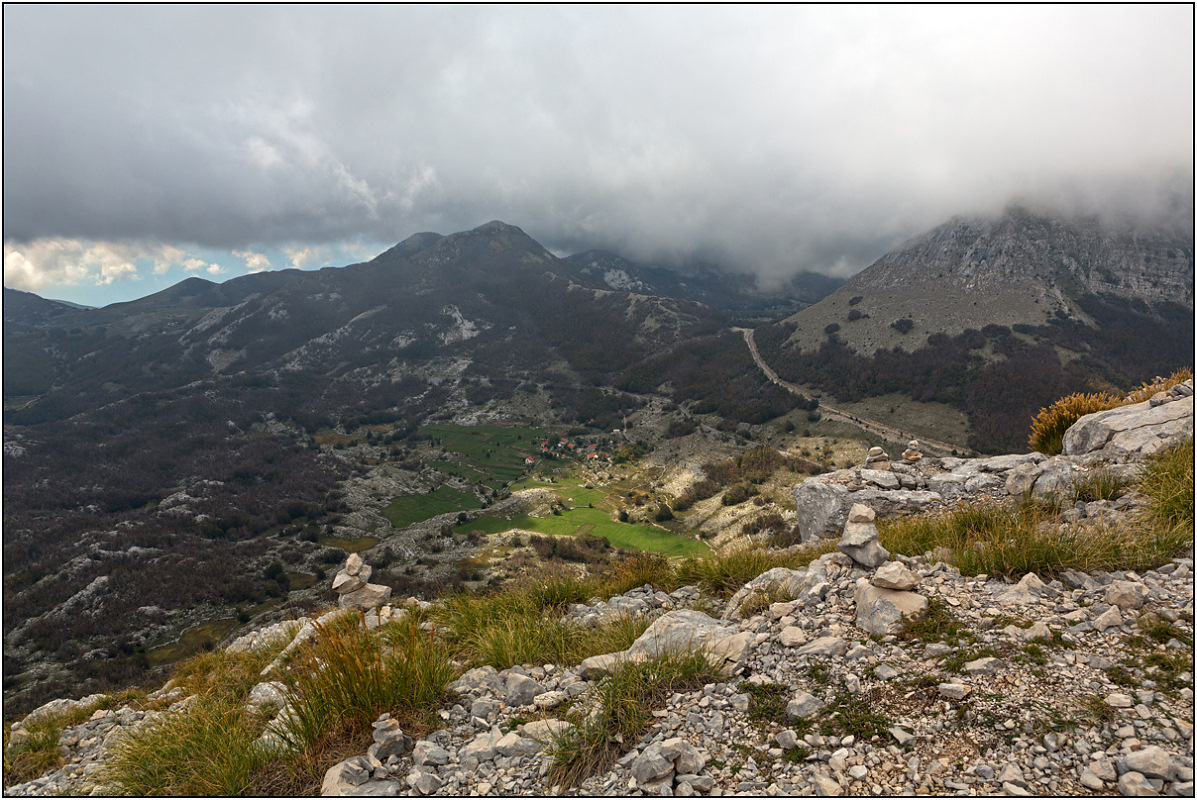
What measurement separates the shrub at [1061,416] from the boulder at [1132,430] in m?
1.75

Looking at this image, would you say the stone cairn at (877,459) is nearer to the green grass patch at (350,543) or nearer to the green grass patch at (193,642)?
the green grass patch at (193,642)

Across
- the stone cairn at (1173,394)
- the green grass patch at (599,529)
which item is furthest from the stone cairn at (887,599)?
the green grass patch at (599,529)

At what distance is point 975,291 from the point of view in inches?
5527

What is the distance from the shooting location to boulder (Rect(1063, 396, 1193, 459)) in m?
8.80

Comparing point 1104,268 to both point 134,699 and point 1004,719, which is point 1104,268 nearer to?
point 1004,719

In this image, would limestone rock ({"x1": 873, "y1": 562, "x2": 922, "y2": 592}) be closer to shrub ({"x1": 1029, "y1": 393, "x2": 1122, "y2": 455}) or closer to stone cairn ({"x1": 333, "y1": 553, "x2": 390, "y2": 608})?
shrub ({"x1": 1029, "y1": 393, "x2": 1122, "y2": 455})

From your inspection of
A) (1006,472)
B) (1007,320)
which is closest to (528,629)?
(1006,472)

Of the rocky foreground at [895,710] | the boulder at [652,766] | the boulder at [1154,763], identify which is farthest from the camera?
the boulder at [652,766]

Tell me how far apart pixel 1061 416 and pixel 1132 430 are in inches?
188

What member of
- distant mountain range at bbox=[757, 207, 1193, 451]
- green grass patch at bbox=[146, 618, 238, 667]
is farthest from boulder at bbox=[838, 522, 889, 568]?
distant mountain range at bbox=[757, 207, 1193, 451]

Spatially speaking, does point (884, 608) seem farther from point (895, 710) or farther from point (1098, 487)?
point (1098, 487)

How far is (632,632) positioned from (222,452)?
194 meters

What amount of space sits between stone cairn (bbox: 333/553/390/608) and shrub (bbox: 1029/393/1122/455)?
67.1 feet

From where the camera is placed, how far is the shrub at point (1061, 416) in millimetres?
12852
